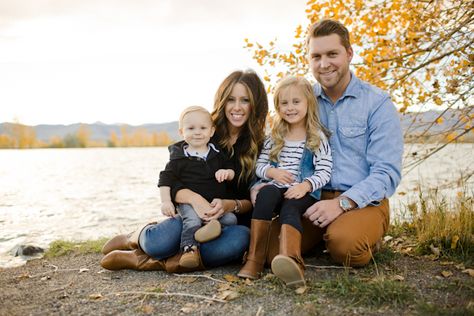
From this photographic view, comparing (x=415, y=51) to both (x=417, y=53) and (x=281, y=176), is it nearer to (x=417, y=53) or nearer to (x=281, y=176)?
(x=417, y=53)

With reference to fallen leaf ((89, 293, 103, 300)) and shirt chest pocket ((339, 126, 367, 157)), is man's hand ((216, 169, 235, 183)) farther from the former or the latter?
fallen leaf ((89, 293, 103, 300))

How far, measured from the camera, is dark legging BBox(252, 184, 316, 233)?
3588 mm

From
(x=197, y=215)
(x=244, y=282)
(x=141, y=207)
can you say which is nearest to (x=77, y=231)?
(x=141, y=207)

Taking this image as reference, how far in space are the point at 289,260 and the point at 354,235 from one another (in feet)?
2.36

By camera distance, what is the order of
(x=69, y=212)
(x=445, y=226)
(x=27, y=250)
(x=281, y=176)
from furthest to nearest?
(x=69, y=212), (x=27, y=250), (x=445, y=226), (x=281, y=176)

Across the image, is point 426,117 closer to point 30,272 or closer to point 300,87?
point 300,87

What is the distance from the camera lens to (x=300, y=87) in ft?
13.1

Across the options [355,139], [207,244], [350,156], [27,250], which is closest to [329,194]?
[350,156]

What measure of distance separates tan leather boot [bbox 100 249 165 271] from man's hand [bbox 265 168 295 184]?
1.21m

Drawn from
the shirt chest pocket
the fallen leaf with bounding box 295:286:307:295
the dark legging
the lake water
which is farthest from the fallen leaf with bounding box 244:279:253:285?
the lake water

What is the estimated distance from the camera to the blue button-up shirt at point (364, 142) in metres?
3.81

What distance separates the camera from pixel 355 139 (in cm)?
405

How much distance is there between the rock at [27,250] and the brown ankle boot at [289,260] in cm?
360

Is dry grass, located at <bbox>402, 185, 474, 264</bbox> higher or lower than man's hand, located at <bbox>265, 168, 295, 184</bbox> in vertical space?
lower
